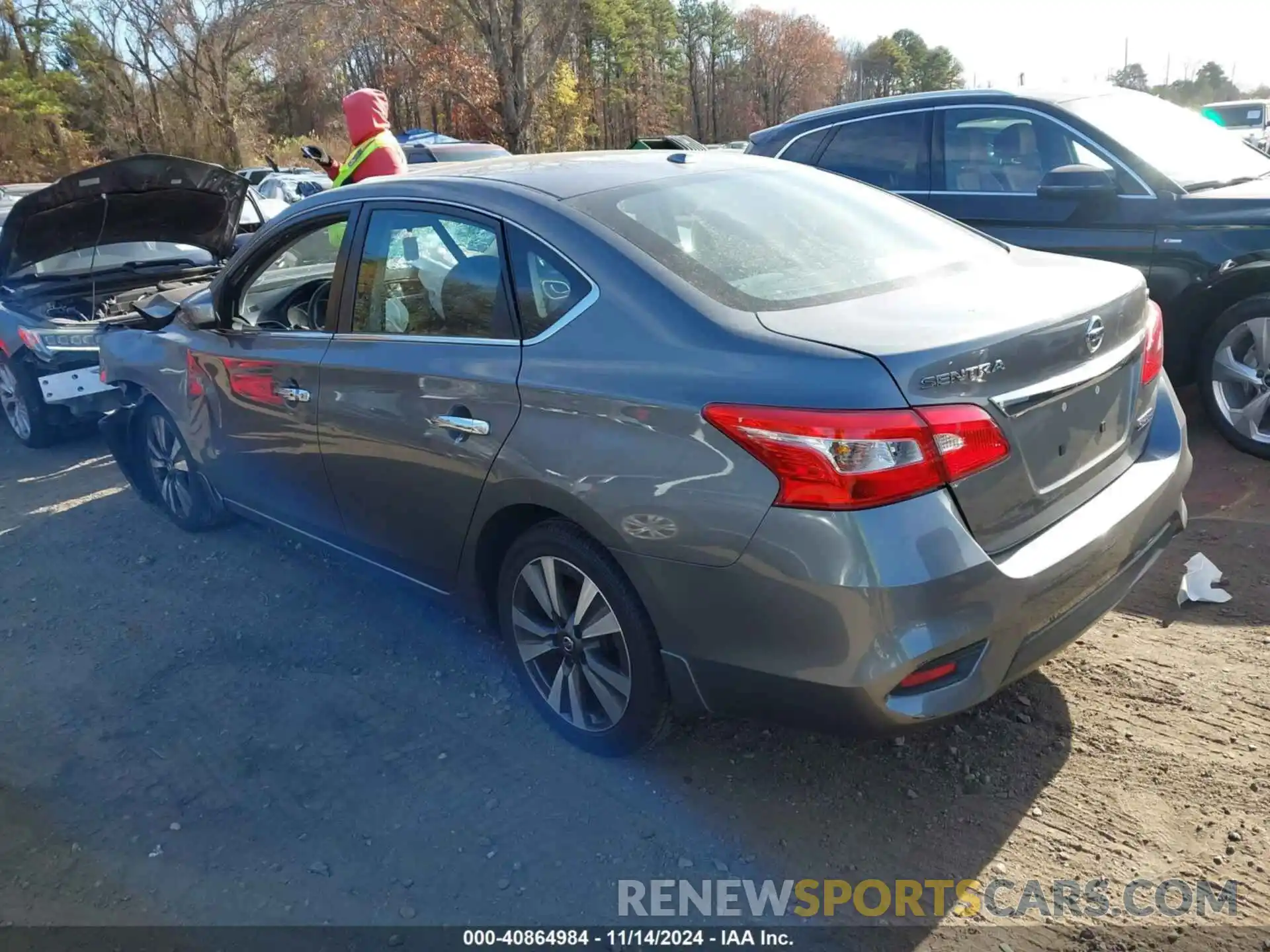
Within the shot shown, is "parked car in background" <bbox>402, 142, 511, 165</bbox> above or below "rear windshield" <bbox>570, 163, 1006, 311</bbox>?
above

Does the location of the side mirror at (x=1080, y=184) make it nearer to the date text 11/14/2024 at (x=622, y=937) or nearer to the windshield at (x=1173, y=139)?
the windshield at (x=1173, y=139)

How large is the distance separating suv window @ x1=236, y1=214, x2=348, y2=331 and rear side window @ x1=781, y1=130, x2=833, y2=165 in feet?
11.2

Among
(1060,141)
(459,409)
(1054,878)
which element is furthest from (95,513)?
(1060,141)

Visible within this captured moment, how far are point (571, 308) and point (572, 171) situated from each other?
77 centimetres

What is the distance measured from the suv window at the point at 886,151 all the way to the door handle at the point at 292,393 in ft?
12.5

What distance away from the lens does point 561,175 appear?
3.34 meters

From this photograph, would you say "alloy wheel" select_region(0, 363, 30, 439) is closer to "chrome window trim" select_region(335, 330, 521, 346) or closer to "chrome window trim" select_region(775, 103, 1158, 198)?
"chrome window trim" select_region(335, 330, 521, 346)

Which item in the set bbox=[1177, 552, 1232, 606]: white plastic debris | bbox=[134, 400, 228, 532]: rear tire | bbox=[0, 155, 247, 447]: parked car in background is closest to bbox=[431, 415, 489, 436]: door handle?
bbox=[134, 400, 228, 532]: rear tire

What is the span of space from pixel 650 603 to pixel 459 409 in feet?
2.95

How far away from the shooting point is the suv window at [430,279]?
124 inches

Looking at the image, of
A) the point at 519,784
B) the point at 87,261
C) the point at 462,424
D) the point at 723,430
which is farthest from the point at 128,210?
the point at 723,430

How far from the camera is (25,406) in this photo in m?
6.95

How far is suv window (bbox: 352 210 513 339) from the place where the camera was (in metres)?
3.14

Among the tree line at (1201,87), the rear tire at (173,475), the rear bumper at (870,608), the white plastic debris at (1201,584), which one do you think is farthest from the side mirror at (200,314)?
the tree line at (1201,87)
